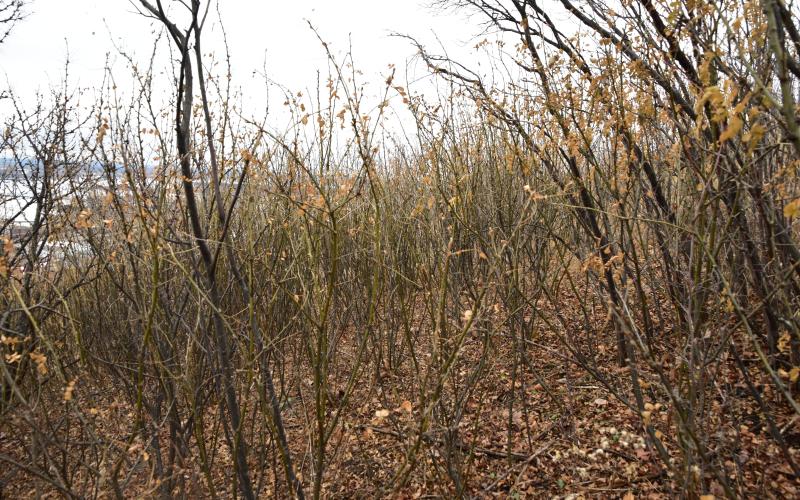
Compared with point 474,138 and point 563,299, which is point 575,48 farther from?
point 563,299

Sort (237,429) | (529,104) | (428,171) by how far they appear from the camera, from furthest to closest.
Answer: (428,171)
(529,104)
(237,429)

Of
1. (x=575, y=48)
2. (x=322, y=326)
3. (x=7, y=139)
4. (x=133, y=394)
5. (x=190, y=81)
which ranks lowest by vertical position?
(x=133, y=394)

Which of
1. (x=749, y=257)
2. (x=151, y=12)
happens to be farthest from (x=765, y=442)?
(x=151, y=12)

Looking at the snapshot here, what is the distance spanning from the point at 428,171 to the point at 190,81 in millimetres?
3160

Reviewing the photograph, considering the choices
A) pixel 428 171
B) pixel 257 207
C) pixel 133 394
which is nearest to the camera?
pixel 133 394

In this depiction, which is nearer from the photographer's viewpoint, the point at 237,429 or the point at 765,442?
the point at 237,429

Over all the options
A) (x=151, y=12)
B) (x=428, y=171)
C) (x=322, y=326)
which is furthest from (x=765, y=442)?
(x=151, y=12)

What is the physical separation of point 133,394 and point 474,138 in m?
3.85

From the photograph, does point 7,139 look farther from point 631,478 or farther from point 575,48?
point 631,478

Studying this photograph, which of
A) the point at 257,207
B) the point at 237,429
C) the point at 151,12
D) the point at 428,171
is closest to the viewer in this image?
the point at 151,12

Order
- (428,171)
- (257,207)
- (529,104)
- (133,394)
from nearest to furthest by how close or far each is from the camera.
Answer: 1. (133,394)
2. (529,104)
3. (257,207)
4. (428,171)

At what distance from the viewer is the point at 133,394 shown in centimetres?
347

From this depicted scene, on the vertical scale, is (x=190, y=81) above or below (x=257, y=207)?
above

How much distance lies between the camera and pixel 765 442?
2.69 meters
